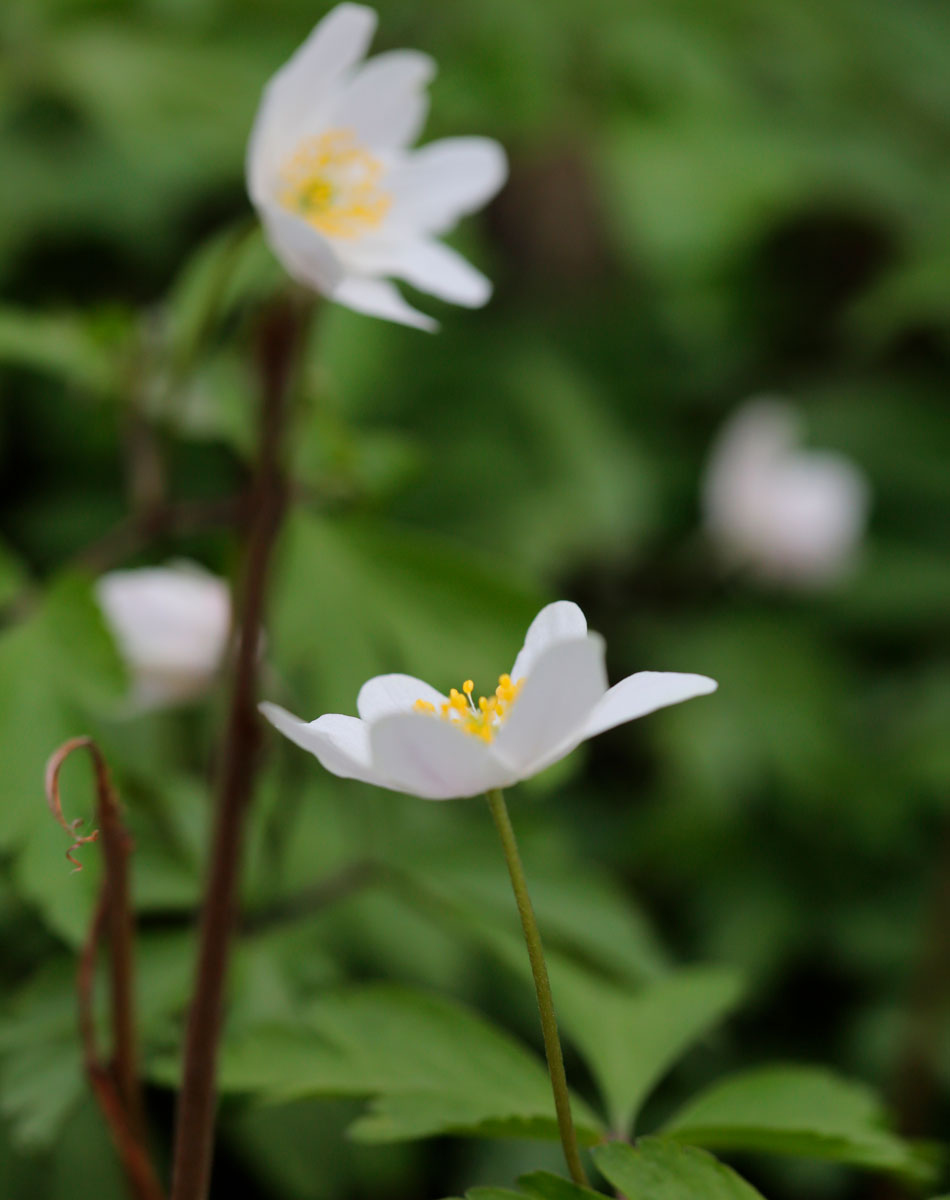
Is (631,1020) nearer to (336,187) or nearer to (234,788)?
(234,788)

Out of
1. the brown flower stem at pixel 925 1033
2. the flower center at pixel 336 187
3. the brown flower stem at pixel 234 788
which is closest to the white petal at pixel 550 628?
the brown flower stem at pixel 234 788

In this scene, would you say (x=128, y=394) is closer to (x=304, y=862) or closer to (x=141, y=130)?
(x=304, y=862)

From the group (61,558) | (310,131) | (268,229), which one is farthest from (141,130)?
(268,229)

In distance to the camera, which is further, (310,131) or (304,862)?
(304,862)

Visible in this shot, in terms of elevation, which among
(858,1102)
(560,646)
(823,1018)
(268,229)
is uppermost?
(268,229)

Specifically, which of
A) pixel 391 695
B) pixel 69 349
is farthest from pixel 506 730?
pixel 69 349

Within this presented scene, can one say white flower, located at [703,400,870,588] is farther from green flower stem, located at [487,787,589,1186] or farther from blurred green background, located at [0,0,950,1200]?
green flower stem, located at [487,787,589,1186]

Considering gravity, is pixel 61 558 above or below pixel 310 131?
below
